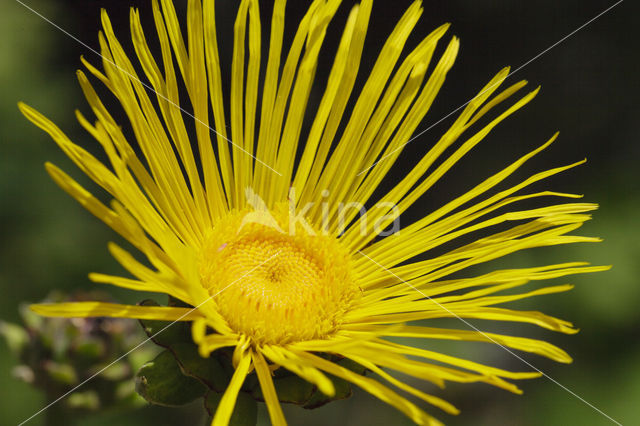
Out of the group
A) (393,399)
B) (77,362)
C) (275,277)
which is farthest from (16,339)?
(393,399)

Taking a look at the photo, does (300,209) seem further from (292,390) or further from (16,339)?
(16,339)

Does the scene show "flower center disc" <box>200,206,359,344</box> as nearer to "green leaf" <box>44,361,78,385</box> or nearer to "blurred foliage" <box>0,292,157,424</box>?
"blurred foliage" <box>0,292,157,424</box>

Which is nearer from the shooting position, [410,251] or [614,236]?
[410,251]

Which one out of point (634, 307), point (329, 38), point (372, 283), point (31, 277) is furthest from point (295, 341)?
point (329, 38)

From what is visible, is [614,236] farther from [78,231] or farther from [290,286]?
[78,231]

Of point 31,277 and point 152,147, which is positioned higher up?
point 152,147

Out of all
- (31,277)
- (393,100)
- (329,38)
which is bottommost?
(31,277)
